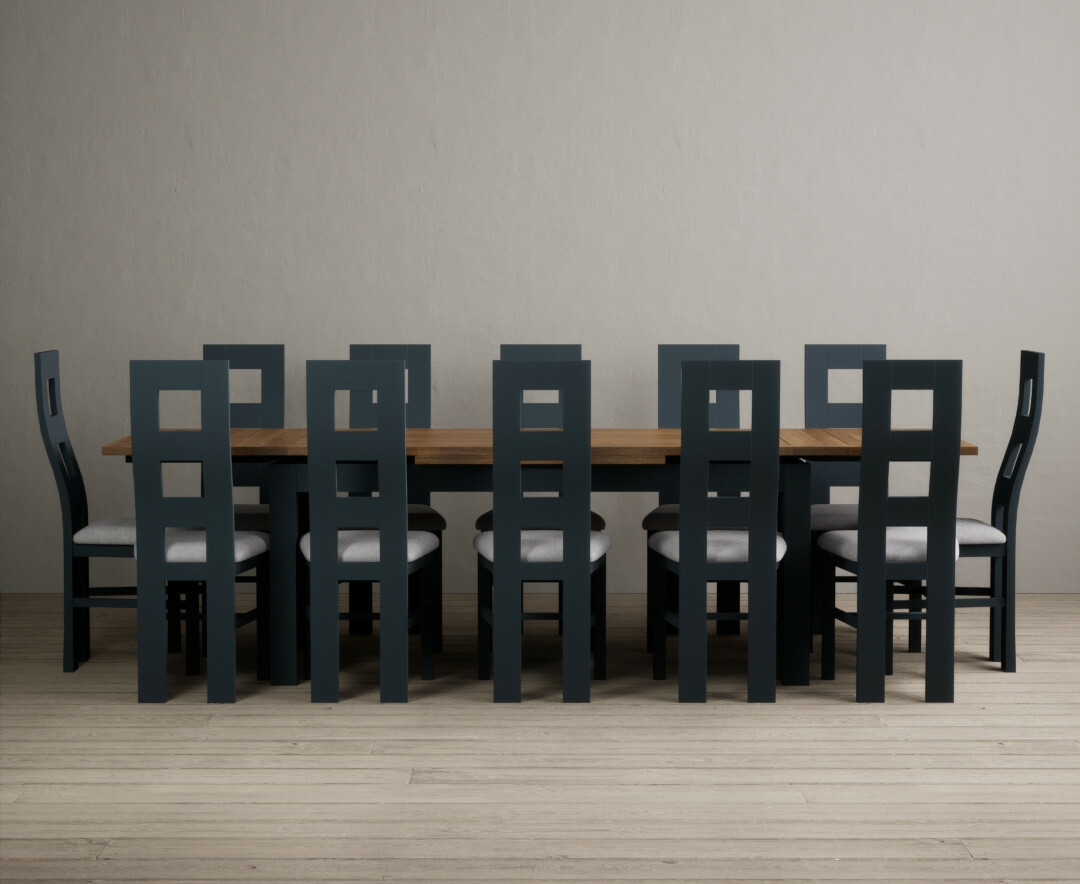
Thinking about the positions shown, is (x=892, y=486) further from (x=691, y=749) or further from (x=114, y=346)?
(x=114, y=346)

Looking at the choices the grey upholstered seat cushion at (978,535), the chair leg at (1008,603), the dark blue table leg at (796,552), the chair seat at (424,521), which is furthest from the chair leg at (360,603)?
the chair leg at (1008,603)

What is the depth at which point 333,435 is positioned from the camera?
356 centimetres

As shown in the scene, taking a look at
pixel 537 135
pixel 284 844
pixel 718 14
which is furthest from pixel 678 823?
pixel 718 14

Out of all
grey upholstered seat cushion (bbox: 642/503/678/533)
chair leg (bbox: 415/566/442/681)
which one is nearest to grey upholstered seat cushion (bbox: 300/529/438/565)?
chair leg (bbox: 415/566/442/681)

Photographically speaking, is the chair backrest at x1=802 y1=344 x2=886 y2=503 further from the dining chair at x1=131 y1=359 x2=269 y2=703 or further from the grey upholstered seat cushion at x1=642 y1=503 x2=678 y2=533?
the dining chair at x1=131 y1=359 x2=269 y2=703

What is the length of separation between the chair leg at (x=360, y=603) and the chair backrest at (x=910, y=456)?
192 cm

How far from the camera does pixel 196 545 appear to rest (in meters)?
3.66

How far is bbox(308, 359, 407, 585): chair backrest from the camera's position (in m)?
3.52

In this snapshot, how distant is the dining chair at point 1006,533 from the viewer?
388 cm

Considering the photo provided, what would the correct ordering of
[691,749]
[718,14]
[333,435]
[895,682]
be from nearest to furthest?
[691,749]
[333,435]
[895,682]
[718,14]

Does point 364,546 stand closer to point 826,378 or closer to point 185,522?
point 185,522

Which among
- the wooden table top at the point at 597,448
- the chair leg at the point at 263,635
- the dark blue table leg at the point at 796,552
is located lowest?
the chair leg at the point at 263,635

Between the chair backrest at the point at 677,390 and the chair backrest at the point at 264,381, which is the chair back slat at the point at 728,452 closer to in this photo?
the chair backrest at the point at 677,390

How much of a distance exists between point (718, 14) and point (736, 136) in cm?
55
